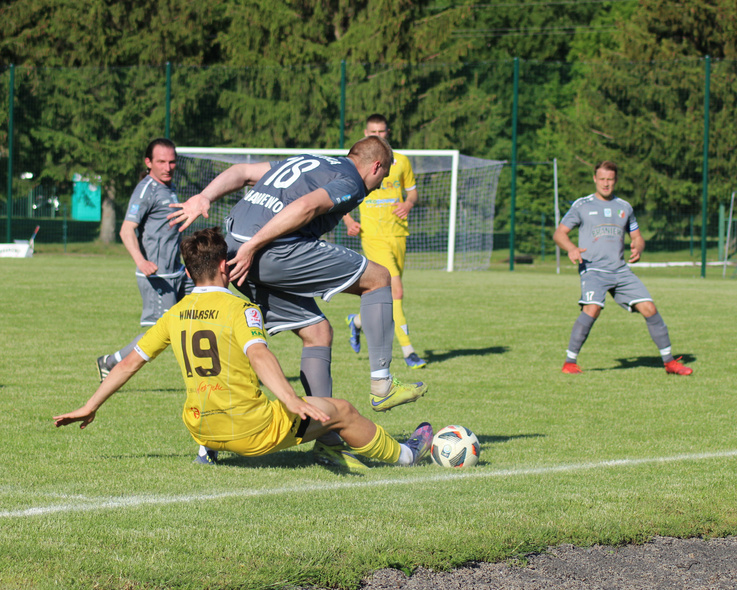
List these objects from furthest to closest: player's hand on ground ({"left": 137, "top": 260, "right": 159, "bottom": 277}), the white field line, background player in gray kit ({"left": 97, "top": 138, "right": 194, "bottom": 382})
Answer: background player in gray kit ({"left": 97, "top": 138, "right": 194, "bottom": 382})
player's hand on ground ({"left": 137, "top": 260, "right": 159, "bottom": 277})
the white field line

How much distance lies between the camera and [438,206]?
24422mm

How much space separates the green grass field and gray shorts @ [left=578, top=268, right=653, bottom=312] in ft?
2.27

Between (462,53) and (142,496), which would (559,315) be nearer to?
(142,496)

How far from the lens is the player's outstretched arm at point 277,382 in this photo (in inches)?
173

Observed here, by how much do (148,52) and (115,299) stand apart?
23474 mm

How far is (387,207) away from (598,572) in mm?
6409

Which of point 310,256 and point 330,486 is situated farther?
point 310,256

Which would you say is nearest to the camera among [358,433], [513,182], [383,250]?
[358,433]

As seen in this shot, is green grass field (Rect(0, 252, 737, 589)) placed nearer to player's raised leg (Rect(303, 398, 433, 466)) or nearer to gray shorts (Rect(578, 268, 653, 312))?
player's raised leg (Rect(303, 398, 433, 466))

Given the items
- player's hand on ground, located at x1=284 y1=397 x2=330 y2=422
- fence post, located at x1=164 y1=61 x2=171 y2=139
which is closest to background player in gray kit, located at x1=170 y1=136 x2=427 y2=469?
player's hand on ground, located at x1=284 y1=397 x2=330 y2=422

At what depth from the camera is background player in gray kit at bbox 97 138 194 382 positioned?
784 centimetres

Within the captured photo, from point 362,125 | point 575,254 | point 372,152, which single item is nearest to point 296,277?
point 372,152

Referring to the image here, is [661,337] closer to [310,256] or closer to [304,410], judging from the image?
[310,256]

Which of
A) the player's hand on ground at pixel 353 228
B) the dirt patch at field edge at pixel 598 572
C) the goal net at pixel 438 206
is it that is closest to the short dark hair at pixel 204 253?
the dirt patch at field edge at pixel 598 572
